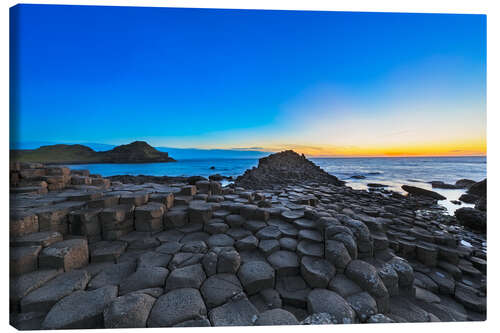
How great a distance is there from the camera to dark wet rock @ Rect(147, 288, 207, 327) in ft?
4.58

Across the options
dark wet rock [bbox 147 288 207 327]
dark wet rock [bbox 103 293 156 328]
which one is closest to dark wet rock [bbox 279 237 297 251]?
dark wet rock [bbox 147 288 207 327]

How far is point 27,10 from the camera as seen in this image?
208 centimetres

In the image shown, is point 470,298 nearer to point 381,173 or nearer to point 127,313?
point 127,313

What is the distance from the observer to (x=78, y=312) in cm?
138

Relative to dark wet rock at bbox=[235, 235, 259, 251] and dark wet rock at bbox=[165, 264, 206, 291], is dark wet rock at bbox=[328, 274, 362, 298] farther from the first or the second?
dark wet rock at bbox=[165, 264, 206, 291]

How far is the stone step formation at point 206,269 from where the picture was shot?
1474 mm

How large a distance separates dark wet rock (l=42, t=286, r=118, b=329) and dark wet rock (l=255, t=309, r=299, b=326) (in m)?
1.27

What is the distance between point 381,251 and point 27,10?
547 centimetres

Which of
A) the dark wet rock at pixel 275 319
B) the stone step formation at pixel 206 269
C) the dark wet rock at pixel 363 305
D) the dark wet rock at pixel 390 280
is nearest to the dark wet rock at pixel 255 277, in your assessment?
the stone step formation at pixel 206 269

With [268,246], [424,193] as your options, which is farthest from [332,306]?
[424,193]

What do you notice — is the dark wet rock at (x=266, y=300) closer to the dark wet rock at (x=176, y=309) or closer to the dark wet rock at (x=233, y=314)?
the dark wet rock at (x=233, y=314)

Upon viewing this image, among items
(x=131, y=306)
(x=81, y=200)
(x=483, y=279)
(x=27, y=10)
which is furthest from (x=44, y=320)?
(x=483, y=279)
